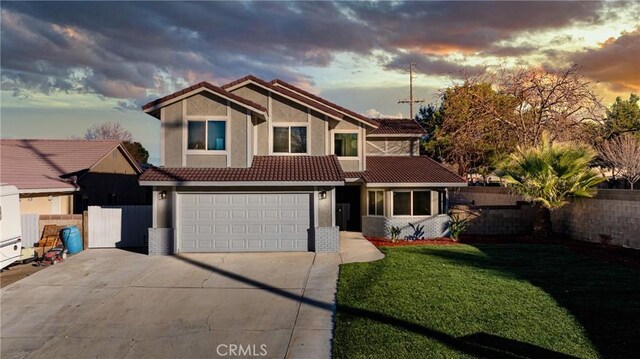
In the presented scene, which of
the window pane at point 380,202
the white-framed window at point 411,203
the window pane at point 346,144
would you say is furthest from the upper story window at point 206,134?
the white-framed window at point 411,203

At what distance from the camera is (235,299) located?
1052 centimetres

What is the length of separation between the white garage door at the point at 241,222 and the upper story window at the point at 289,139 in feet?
10.1

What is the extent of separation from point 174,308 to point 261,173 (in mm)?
6869

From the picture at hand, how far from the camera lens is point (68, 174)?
21797 mm

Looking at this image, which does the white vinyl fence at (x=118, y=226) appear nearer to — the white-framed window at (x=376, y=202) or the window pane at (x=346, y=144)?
the window pane at (x=346, y=144)

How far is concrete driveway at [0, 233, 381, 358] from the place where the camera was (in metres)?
7.81

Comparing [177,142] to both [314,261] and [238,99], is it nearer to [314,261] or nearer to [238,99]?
[238,99]

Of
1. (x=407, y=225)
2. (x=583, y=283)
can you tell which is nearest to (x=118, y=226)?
(x=407, y=225)

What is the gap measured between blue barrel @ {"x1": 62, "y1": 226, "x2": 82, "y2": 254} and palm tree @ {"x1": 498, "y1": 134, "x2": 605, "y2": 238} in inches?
659

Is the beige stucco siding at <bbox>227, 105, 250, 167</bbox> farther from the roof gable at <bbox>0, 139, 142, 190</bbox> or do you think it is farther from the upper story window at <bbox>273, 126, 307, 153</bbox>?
the roof gable at <bbox>0, 139, 142, 190</bbox>

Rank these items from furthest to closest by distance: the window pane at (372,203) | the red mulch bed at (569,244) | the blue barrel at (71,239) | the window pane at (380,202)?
the window pane at (372,203) → the window pane at (380,202) → the blue barrel at (71,239) → the red mulch bed at (569,244)

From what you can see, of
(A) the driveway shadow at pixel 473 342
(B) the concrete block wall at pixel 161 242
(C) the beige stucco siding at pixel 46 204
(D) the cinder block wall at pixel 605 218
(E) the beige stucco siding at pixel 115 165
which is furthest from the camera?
(E) the beige stucco siding at pixel 115 165

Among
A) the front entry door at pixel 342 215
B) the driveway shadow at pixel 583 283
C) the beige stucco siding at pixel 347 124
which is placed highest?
the beige stucco siding at pixel 347 124

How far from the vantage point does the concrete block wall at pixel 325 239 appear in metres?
15.8
